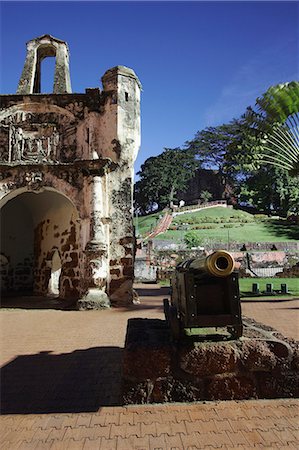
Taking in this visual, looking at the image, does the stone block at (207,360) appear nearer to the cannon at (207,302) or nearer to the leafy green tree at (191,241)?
the cannon at (207,302)

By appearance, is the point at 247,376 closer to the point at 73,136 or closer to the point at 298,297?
the point at 73,136

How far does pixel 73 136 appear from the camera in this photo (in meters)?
11.4

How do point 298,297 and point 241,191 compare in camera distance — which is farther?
point 241,191

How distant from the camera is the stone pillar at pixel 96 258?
1010 centimetres

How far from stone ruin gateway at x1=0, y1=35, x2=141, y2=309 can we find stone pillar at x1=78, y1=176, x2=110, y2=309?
0.09 ft

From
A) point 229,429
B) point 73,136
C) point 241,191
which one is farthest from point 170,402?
point 241,191

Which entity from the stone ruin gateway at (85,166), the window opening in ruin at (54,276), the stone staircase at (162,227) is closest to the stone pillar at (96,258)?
the stone ruin gateway at (85,166)

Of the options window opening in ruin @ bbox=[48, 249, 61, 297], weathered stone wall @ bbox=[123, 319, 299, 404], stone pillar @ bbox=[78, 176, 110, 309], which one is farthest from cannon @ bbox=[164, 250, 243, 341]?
window opening in ruin @ bbox=[48, 249, 61, 297]

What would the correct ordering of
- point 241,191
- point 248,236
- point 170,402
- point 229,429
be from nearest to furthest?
point 229,429 < point 170,402 < point 248,236 < point 241,191

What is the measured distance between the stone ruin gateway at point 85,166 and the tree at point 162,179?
48581 millimetres

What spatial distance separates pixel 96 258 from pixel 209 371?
23.6 feet

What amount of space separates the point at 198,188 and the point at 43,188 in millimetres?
56979

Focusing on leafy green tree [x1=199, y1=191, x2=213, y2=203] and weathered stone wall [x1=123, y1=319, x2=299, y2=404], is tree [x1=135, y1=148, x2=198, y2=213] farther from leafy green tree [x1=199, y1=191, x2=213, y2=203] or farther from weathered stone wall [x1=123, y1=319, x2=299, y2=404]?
weathered stone wall [x1=123, y1=319, x2=299, y2=404]

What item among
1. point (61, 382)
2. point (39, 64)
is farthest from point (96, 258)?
point (39, 64)
